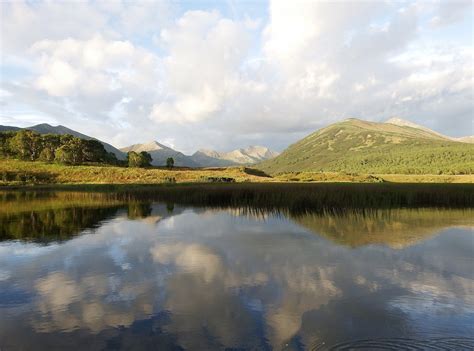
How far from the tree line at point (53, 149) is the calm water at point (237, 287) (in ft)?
364

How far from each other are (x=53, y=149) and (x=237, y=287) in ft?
495

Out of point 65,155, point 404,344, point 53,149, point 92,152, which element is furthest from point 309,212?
point 53,149

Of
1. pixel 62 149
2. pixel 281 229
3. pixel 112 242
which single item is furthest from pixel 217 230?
pixel 62 149

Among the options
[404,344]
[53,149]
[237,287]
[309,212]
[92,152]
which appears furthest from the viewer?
[92,152]

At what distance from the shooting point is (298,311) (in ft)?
40.8

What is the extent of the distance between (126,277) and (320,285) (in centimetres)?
889

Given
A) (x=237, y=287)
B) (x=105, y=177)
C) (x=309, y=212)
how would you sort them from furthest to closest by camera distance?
(x=105, y=177) < (x=309, y=212) < (x=237, y=287)

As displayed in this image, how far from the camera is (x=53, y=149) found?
475 feet

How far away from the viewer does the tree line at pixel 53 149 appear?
131 m

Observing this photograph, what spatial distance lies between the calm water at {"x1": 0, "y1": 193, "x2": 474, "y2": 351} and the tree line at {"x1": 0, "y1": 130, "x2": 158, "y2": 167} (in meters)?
111

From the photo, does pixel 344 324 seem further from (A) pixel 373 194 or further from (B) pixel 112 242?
(A) pixel 373 194

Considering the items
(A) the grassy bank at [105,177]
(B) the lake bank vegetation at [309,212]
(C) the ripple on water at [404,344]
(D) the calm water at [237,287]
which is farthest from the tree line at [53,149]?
(C) the ripple on water at [404,344]

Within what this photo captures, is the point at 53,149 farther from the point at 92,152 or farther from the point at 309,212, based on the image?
the point at 309,212

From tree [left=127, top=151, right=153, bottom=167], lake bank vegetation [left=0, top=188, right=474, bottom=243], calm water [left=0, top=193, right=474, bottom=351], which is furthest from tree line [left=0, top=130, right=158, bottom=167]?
calm water [left=0, top=193, right=474, bottom=351]
